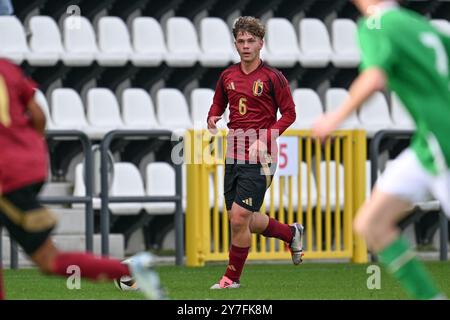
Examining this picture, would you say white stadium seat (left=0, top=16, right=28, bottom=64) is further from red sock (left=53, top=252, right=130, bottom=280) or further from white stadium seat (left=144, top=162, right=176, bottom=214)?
red sock (left=53, top=252, right=130, bottom=280)

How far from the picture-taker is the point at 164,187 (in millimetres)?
13766

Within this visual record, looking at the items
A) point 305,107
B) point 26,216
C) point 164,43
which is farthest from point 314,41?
point 26,216

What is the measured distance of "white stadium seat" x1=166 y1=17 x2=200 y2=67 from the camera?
14703 mm

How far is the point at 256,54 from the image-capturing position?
942cm

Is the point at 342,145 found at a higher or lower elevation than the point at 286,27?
lower

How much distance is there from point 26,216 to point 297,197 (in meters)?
7.38

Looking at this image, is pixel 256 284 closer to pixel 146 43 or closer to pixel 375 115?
pixel 146 43

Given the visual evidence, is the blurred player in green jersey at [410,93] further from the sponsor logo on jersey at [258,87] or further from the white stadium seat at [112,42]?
the white stadium seat at [112,42]

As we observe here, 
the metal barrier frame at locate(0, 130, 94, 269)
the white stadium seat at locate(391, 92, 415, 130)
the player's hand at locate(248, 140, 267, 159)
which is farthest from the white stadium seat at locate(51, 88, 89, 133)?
the player's hand at locate(248, 140, 267, 159)

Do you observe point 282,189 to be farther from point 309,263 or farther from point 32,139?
point 32,139

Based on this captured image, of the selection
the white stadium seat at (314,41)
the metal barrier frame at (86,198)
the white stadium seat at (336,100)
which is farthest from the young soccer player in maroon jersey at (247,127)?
the white stadium seat at (314,41)

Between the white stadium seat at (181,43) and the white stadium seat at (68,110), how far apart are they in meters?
1.36
